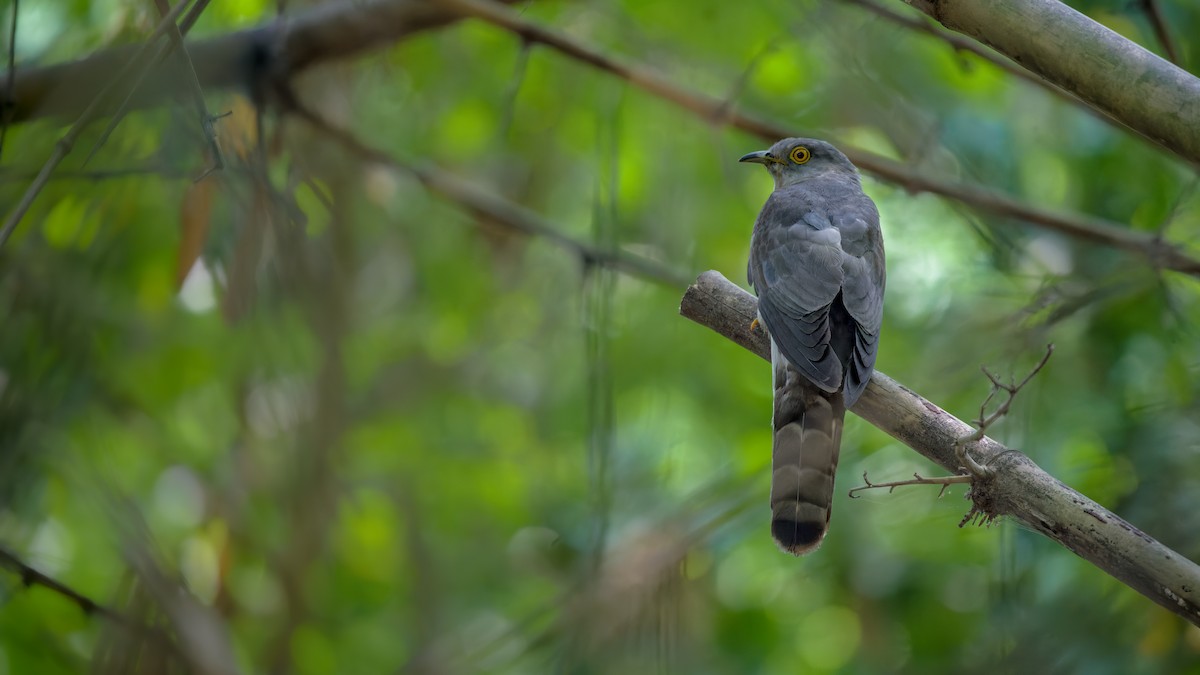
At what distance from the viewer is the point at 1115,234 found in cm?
512

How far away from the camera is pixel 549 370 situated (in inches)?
320

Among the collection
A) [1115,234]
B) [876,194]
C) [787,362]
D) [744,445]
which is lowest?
[744,445]

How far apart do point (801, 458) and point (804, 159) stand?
225 cm

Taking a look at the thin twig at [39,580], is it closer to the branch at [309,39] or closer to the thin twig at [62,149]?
the thin twig at [62,149]

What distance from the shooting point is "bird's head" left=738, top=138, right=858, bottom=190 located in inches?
216

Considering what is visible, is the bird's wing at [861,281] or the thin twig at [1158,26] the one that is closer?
the bird's wing at [861,281]

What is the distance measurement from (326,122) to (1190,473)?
166 inches

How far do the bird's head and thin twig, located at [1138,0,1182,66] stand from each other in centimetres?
145

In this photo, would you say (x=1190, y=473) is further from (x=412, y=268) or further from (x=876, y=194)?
(x=412, y=268)

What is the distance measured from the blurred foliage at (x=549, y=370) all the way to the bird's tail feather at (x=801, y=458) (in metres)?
0.58

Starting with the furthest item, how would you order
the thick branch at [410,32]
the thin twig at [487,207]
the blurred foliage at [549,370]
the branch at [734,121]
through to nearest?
the thin twig at [487,207], the branch at [734,121], the thick branch at [410,32], the blurred foliage at [549,370]

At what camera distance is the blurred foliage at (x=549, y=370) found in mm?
4176

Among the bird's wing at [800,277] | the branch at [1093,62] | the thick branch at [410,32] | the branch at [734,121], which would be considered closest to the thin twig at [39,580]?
the thick branch at [410,32]

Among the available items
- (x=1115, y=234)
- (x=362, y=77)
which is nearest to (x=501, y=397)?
(x=362, y=77)
